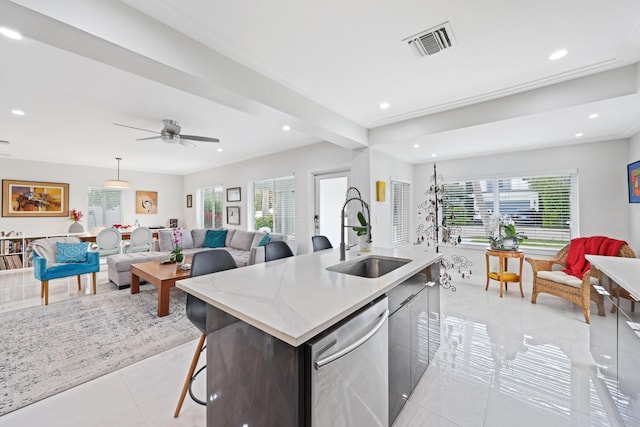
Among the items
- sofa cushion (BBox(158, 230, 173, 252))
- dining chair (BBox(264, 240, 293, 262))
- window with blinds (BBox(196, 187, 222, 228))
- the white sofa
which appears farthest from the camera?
window with blinds (BBox(196, 187, 222, 228))

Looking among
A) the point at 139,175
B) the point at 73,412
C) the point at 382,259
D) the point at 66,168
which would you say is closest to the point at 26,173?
the point at 66,168

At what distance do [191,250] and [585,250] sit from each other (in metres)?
6.87

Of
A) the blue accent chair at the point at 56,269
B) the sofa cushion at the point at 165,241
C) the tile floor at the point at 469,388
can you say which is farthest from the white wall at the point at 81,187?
the tile floor at the point at 469,388

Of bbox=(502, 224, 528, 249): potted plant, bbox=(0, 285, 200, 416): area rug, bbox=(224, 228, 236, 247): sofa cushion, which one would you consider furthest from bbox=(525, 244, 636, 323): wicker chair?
bbox=(224, 228, 236, 247): sofa cushion

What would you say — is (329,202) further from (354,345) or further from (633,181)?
(633,181)

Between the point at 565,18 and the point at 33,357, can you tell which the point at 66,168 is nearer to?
the point at 33,357

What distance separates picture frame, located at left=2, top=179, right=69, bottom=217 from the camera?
5735 millimetres

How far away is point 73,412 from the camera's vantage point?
1671mm

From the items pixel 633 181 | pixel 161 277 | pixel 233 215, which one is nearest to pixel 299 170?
pixel 233 215

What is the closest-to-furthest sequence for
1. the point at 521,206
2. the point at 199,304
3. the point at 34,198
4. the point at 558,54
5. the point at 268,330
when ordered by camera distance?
the point at 268,330 → the point at 199,304 → the point at 558,54 → the point at 521,206 → the point at 34,198

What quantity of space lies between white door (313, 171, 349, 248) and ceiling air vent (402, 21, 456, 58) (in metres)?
2.65

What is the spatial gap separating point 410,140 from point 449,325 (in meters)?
2.49

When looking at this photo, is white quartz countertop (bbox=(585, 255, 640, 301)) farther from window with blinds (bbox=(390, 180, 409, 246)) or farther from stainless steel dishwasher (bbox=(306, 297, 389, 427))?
window with blinds (bbox=(390, 180, 409, 246))

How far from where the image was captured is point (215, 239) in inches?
239
